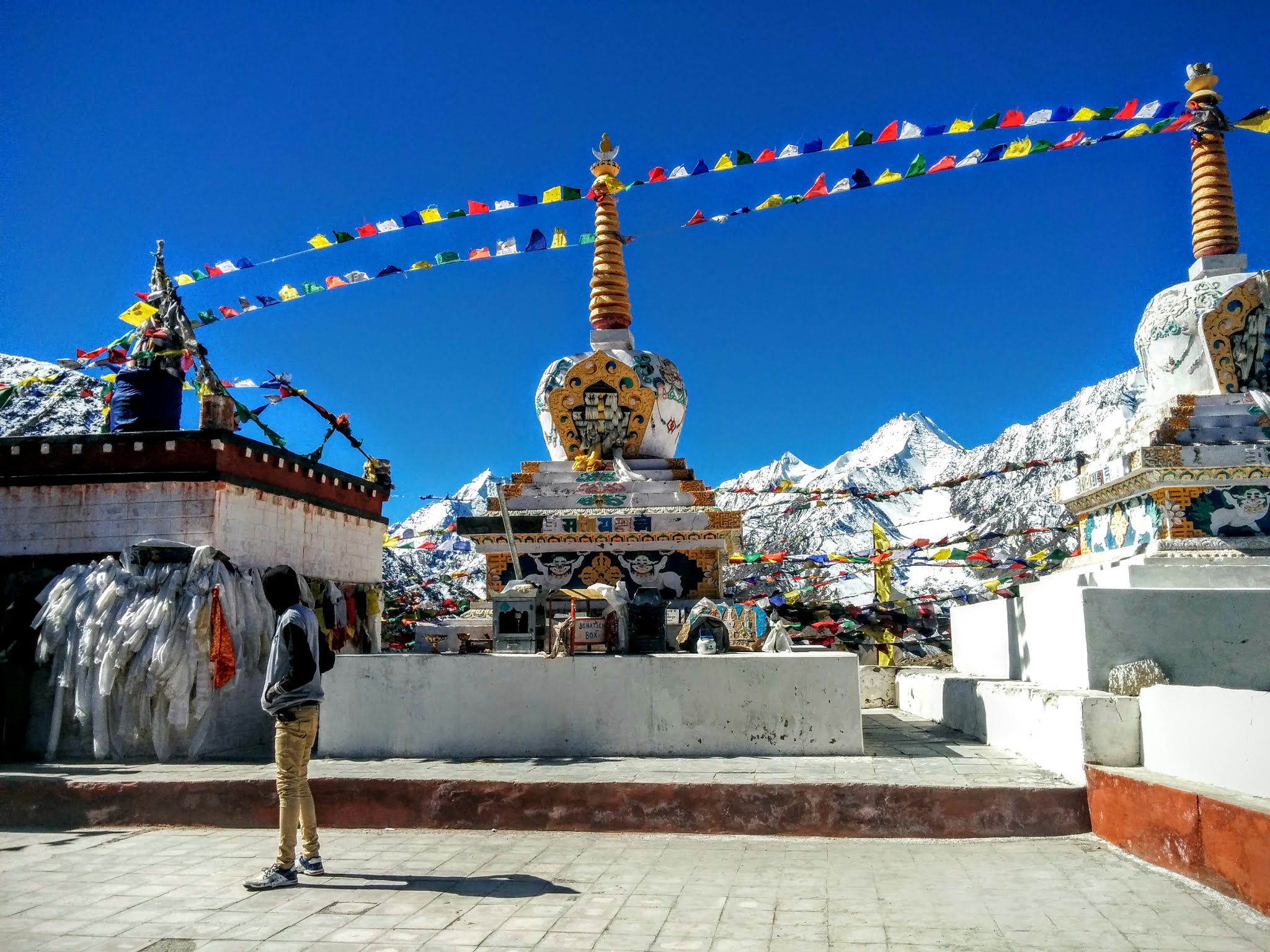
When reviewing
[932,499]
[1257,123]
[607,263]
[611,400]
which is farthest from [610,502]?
[932,499]

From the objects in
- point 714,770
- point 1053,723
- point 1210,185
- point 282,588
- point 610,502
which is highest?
point 1210,185

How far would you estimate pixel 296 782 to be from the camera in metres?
5.08

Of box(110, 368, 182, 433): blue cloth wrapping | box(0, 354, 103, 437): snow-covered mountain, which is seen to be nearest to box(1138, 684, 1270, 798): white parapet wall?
box(110, 368, 182, 433): blue cloth wrapping

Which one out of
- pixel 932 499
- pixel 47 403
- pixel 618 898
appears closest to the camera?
pixel 618 898

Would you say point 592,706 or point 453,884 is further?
point 592,706

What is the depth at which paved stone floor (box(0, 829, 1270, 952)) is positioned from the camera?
3.94 meters

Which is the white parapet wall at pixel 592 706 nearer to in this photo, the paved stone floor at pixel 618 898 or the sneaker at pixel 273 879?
the paved stone floor at pixel 618 898

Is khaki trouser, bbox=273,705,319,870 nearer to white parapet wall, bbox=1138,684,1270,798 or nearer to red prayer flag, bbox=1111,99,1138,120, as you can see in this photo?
white parapet wall, bbox=1138,684,1270,798

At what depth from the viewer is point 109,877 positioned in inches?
204

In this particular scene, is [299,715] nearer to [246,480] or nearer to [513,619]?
[513,619]

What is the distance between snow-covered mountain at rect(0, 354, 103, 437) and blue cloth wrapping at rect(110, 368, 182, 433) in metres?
2.88

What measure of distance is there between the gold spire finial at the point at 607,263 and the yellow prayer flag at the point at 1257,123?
7732 mm

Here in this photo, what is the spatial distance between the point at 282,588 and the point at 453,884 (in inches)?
74.6

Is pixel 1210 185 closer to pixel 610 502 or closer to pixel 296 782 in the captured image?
pixel 610 502
